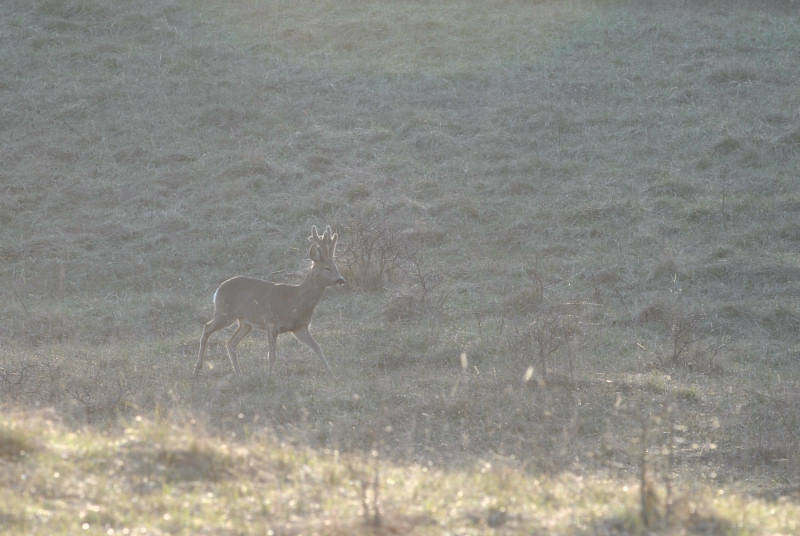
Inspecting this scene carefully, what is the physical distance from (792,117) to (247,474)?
16.8 m

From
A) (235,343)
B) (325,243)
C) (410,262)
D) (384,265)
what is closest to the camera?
(235,343)

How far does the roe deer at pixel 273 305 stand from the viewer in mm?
10617

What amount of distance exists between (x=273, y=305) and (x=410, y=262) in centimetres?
441

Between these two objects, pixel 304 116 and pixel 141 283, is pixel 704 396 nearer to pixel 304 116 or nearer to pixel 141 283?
pixel 141 283

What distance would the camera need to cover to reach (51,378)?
30.1ft

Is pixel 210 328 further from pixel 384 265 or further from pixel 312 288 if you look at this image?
pixel 384 265

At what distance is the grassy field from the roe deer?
14.7 inches

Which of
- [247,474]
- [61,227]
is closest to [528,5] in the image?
[61,227]

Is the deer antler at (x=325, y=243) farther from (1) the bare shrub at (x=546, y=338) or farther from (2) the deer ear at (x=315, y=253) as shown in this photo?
(1) the bare shrub at (x=546, y=338)

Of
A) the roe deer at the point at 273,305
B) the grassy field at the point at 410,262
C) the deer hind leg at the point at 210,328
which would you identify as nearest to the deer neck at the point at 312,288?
the roe deer at the point at 273,305

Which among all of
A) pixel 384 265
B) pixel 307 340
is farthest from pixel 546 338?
pixel 384 265

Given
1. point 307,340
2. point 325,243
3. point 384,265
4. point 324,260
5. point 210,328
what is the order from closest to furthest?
point 307,340 < point 210,328 < point 324,260 < point 325,243 < point 384,265

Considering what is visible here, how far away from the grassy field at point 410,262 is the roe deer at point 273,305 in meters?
0.37

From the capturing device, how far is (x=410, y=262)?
14.9m
